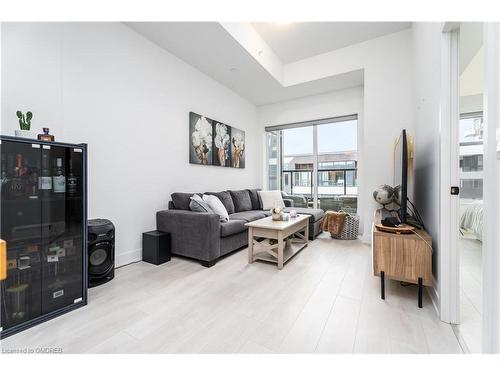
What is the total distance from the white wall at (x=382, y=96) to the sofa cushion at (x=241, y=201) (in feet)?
6.77

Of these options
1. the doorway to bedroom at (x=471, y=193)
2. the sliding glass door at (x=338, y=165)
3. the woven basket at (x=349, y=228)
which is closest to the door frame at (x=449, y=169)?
the doorway to bedroom at (x=471, y=193)

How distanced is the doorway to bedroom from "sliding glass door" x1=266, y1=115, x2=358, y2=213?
1.66 m

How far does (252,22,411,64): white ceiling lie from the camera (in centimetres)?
312

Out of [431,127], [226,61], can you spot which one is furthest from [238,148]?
[431,127]

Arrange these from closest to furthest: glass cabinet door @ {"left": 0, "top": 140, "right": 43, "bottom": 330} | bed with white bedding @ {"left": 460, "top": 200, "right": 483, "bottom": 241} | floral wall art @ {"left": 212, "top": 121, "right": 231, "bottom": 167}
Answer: glass cabinet door @ {"left": 0, "top": 140, "right": 43, "bottom": 330}, bed with white bedding @ {"left": 460, "top": 200, "right": 483, "bottom": 241}, floral wall art @ {"left": 212, "top": 121, "right": 231, "bottom": 167}

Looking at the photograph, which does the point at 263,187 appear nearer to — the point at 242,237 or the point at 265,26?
the point at 242,237

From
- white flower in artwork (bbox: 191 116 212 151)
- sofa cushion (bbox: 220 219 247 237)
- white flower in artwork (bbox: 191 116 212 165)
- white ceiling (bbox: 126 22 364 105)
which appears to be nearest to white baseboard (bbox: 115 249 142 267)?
sofa cushion (bbox: 220 219 247 237)

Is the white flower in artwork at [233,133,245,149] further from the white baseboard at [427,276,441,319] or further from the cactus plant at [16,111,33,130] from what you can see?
the white baseboard at [427,276,441,319]

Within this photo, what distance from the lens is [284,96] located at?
4.75m

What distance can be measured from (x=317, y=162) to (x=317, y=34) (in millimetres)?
2373

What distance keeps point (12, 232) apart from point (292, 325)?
6.59 feet

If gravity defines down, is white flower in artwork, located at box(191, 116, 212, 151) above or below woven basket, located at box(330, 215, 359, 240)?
above
